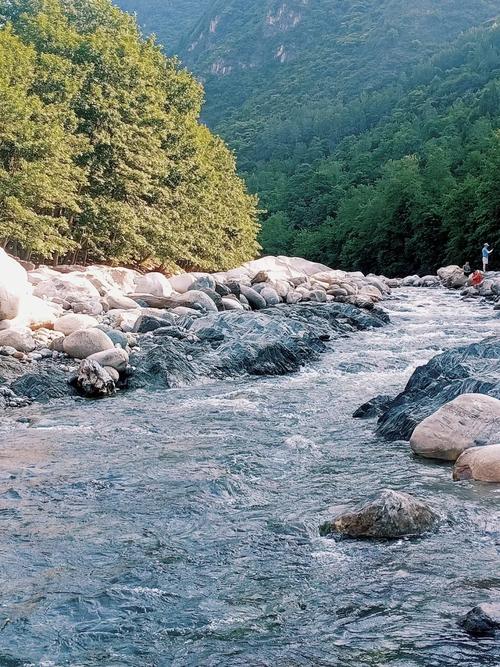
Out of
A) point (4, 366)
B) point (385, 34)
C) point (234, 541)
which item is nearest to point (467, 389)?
point (234, 541)

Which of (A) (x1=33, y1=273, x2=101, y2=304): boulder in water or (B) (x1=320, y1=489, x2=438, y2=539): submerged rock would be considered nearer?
(B) (x1=320, y1=489, x2=438, y2=539): submerged rock

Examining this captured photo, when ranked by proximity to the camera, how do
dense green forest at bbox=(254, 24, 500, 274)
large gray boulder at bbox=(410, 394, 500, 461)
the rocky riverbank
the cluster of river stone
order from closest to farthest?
A: the cluster of river stone
large gray boulder at bbox=(410, 394, 500, 461)
the rocky riverbank
dense green forest at bbox=(254, 24, 500, 274)

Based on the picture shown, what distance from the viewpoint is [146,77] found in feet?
100

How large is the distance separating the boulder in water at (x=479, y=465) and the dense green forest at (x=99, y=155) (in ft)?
55.1

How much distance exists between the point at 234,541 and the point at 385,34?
149 meters

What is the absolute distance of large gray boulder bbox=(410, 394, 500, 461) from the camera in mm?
8011

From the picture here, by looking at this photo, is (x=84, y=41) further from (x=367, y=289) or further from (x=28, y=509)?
(x=28, y=509)

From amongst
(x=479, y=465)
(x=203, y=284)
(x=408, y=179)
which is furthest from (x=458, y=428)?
(x=408, y=179)

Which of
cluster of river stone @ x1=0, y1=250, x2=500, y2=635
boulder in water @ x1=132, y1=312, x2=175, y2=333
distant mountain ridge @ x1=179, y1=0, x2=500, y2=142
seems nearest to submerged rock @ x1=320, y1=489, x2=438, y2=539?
cluster of river stone @ x1=0, y1=250, x2=500, y2=635

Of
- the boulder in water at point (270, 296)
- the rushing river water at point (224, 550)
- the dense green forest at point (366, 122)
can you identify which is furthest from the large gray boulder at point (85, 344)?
the dense green forest at point (366, 122)

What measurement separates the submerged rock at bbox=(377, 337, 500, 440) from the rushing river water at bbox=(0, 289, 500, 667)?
44cm

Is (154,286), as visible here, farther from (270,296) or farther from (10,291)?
(10,291)

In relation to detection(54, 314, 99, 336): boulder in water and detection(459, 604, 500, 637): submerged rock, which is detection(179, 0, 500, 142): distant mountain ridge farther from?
detection(459, 604, 500, 637): submerged rock

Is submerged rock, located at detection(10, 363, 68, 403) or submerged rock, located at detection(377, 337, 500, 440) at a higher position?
submerged rock, located at detection(377, 337, 500, 440)
